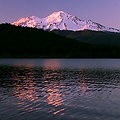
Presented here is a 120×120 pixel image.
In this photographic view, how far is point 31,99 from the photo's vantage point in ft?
127

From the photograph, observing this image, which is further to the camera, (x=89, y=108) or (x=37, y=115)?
(x=89, y=108)

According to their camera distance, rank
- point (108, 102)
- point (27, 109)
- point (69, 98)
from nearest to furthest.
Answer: point (27, 109) < point (108, 102) < point (69, 98)

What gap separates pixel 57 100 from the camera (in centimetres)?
3822

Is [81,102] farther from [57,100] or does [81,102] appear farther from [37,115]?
[37,115]

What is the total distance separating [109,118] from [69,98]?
504 inches

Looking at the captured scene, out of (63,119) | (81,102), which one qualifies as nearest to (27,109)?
(63,119)

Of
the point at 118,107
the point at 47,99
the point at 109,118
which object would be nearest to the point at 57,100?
the point at 47,99

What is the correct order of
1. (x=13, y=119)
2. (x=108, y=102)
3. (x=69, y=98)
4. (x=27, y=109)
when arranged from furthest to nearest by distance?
1. (x=69, y=98)
2. (x=108, y=102)
3. (x=27, y=109)
4. (x=13, y=119)

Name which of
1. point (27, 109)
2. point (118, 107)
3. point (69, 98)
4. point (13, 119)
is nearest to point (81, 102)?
point (69, 98)

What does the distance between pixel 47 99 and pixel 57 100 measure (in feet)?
5.31

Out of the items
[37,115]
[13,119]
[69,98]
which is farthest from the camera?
[69,98]

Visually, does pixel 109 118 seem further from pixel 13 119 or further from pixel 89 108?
pixel 13 119

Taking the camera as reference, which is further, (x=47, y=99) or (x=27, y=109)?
(x=47, y=99)

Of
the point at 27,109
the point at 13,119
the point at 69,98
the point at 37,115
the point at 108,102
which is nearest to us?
the point at 13,119
